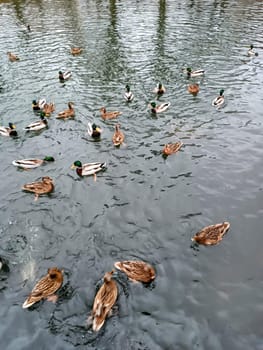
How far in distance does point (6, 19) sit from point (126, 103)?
77.0 ft

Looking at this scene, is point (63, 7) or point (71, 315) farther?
point (63, 7)

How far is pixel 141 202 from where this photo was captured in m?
11.4

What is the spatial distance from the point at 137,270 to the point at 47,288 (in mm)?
2437

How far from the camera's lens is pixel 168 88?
18875mm

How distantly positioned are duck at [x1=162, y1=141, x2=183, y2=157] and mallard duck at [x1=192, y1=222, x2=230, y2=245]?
4.39m

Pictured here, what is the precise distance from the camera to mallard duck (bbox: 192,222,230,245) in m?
9.75

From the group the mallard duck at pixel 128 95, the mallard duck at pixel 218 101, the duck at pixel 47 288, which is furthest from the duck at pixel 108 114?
the duck at pixel 47 288

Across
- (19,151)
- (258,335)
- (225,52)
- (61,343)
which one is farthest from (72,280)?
(225,52)

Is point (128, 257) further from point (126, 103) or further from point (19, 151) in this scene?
point (126, 103)

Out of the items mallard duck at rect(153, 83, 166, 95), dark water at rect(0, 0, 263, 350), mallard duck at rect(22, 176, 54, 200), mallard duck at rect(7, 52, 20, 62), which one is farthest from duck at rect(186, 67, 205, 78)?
mallard duck at rect(7, 52, 20, 62)

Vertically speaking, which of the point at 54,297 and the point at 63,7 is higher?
the point at 63,7

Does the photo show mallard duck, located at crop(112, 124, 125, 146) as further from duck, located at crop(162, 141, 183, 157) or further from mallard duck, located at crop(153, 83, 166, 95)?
mallard duck, located at crop(153, 83, 166, 95)

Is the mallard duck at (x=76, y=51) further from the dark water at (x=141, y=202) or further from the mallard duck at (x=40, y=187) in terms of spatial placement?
the mallard duck at (x=40, y=187)

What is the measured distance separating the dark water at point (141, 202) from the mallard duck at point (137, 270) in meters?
0.24
